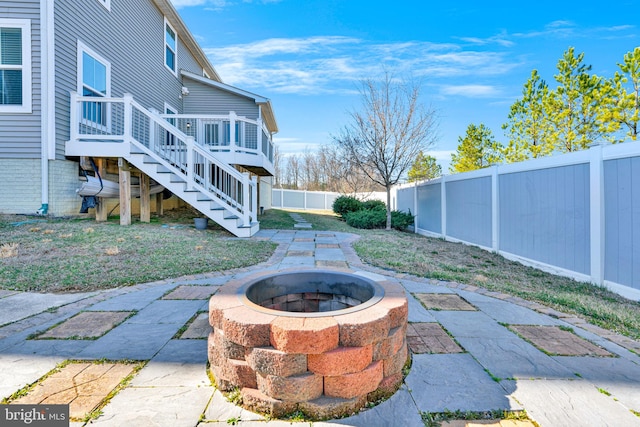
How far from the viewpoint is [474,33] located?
10109 mm

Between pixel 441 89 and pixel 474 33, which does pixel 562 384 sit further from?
pixel 474 33

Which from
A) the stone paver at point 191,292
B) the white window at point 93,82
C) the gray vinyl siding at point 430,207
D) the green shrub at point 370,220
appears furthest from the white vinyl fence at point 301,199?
the stone paver at point 191,292

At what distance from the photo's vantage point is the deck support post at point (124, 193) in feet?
21.4

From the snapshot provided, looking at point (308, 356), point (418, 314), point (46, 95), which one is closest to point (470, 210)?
point (418, 314)

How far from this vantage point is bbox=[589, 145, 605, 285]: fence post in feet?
12.1

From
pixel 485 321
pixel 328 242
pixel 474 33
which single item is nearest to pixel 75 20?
pixel 328 242

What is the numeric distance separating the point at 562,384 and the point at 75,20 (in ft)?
30.3

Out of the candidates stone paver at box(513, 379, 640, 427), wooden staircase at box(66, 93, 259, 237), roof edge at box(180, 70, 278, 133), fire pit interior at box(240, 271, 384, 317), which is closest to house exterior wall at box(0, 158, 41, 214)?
wooden staircase at box(66, 93, 259, 237)

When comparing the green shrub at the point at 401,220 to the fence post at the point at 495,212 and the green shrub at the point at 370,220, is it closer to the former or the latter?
the green shrub at the point at 370,220

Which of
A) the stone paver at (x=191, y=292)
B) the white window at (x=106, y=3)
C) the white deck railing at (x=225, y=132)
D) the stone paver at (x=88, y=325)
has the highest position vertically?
the white window at (x=106, y=3)

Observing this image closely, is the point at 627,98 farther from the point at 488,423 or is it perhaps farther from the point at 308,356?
the point at 308,356

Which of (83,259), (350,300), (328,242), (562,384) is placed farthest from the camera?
(328,242)

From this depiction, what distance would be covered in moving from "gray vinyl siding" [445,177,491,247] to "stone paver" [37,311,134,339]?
6.01m

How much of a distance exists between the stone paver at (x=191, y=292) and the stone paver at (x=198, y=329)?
1.84ft
